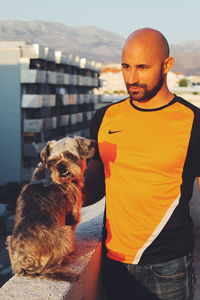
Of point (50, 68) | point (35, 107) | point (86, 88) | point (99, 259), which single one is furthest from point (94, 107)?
point (99, 259)

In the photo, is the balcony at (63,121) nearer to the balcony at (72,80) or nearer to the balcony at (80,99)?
the balcony at (72,80)

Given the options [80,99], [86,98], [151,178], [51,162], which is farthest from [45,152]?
[86,98]

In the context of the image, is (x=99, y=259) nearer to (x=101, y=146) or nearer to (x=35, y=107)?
(x=101, y=146)

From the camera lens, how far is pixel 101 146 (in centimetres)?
342

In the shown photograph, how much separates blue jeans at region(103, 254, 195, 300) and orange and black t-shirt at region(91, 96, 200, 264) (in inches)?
2.5

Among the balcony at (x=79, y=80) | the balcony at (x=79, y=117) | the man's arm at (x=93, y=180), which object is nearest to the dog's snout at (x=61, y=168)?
the man's arm at (x=93, y=180)

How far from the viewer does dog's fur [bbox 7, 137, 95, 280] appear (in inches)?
118

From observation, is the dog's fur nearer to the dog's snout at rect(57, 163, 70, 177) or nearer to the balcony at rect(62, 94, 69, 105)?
the dog's snout at rect(57, 163, 70, 177)

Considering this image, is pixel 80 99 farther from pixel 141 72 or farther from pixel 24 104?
pixel 141 72

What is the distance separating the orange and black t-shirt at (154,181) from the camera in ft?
10.3

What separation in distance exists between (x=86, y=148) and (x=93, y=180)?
273 mm

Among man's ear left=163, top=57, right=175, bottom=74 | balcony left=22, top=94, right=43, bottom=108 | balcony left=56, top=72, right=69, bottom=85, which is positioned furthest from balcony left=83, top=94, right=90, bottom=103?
man's ear left=163, top=57, right=175, bottom=74

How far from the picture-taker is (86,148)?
→ 3.50 metres

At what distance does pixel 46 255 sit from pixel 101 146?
0.87 metres
